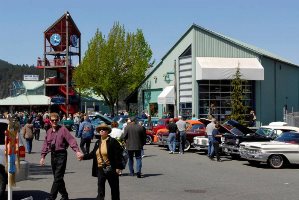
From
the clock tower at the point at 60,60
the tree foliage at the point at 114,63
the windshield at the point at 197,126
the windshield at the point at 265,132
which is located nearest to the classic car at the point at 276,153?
the windshield at the point at 265,132

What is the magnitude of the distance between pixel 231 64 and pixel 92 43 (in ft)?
74.5

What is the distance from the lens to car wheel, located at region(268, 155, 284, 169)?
60.4 feet

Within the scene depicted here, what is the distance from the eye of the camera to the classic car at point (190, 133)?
25719 millimetres

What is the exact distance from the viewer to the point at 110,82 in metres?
59.3

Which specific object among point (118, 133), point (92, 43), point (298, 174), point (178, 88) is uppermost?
point (92, 43)

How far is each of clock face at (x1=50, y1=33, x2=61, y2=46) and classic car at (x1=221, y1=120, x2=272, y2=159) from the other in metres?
55.8

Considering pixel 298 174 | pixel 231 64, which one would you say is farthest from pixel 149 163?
pixel 231 64

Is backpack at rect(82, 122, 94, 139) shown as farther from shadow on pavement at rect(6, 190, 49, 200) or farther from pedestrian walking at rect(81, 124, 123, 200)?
pedestrian walking at rect(81, 124, 123, 200)

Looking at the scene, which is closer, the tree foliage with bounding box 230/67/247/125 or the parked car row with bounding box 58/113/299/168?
the parked car row with bounding box 58/113/299/168

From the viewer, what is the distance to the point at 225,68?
140 ft

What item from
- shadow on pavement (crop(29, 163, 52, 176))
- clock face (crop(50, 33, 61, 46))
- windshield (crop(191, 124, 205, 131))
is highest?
clock face (crop(50, 33, 61, 46))

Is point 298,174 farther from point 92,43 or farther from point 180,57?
point 92,43

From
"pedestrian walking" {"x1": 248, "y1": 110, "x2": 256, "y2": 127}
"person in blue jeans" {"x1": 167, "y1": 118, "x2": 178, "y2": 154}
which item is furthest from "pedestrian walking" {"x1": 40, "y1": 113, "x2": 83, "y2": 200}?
"pedestrian walking" {"x1": 248, "y1": 110, "x2": 256, "y2": 127}

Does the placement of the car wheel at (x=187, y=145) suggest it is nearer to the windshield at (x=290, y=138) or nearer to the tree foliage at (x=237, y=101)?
the windshield at (x=290, y=138)
